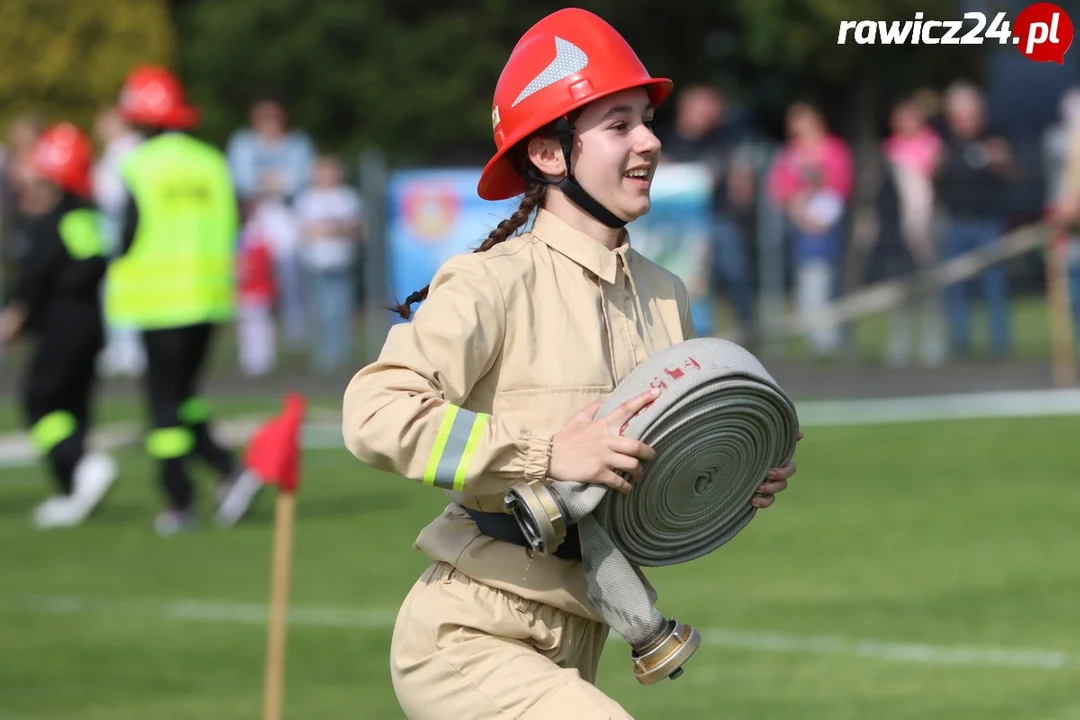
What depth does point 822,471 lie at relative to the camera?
13789 millimetres

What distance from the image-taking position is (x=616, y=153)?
4508 millimetres

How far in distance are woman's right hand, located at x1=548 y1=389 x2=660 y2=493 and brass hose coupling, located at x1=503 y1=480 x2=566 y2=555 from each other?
49mm

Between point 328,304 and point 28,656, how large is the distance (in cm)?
1289

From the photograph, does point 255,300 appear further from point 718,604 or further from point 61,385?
point 718,604

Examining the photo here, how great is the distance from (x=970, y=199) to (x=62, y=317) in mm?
9743

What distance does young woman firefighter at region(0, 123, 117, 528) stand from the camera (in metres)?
12.5

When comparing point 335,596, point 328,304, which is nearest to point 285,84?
point 328,304

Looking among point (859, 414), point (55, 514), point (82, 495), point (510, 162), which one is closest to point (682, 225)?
point (859, 414)

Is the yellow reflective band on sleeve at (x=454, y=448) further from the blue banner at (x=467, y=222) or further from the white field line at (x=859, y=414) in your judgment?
the blue banner at (x=467, y=222)

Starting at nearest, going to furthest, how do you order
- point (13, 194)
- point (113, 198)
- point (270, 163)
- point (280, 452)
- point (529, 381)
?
1. point (529, 381)
2. point (280, 452)
3. point (113, 198)
4. point (270, 163)
5. point (13, 194)

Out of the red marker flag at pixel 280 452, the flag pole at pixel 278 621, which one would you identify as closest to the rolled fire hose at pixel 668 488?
the flag pole at pixel 278 621

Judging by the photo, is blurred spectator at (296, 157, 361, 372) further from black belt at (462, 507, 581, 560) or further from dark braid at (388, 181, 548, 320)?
black belt at (462, 507, 581, 560)

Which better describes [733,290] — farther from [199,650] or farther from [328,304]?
[199,650]

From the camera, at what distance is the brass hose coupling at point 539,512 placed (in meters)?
4.07
